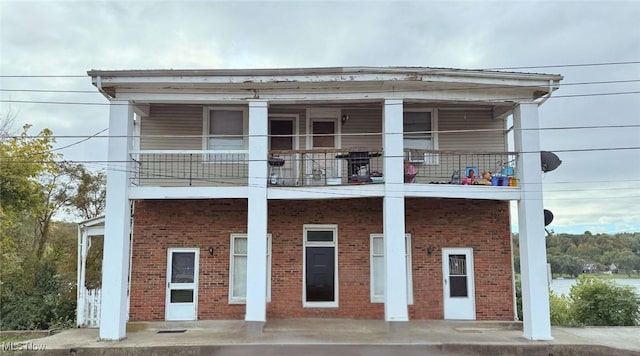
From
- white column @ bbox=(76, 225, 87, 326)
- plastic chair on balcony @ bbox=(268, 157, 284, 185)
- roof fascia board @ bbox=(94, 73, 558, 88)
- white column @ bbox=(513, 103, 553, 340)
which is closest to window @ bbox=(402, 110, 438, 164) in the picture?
roof fascia board @ bbox=(94, 73, 558, 88)

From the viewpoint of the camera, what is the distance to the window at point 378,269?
38.1ft

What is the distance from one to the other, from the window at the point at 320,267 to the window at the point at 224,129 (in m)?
2.86

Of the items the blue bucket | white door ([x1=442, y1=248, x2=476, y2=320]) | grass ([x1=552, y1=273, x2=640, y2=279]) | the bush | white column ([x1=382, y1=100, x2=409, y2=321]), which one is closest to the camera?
white column ([x1=382, y1=100, x2=409, y2=321])

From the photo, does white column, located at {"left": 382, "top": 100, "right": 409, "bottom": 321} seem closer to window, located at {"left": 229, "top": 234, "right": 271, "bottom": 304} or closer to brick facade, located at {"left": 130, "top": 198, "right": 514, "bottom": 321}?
brick facade, located at {"left": 130, "top": 198, "right": 514, "bottom": 321}

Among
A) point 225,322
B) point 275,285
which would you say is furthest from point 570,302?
point 225,322

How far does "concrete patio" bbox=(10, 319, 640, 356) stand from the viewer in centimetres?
912

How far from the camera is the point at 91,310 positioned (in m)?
11.5

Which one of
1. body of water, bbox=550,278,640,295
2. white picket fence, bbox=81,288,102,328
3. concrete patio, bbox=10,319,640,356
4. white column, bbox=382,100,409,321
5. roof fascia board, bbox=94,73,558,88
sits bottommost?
concrete patio, bbox=10,319,640,356

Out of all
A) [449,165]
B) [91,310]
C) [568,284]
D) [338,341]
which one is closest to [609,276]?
[568,284]

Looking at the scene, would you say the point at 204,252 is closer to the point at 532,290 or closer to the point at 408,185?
the point at 408,185

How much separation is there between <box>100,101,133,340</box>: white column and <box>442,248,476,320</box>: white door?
7.72 m

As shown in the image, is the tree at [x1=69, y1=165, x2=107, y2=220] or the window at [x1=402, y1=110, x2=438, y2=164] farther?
the tree at [x1=69, y1=165, x2=107, y2=220]

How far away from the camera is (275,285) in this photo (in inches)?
458

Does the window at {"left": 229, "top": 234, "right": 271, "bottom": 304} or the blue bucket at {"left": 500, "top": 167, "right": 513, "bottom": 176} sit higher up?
the blue bucket at {"left": 500, "top": 167, "right": 513, "bottom": 176}
